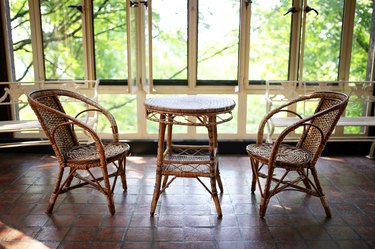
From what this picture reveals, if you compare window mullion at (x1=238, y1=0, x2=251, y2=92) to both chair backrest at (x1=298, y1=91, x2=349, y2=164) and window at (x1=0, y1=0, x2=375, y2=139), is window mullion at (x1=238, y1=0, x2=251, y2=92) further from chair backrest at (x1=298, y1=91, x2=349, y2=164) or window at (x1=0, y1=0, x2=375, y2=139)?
chair backrest at (x1=298, y1=91, x2=349, y2=164)

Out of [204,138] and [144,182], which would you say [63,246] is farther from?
[204,138]

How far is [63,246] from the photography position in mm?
2266

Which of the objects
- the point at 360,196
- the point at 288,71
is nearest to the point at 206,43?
the point at 288,71

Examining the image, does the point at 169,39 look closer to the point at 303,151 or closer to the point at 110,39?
the point at 110,39

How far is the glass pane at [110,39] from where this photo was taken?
397 cm

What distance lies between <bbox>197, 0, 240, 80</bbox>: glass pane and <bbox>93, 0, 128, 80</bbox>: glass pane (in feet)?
2.76

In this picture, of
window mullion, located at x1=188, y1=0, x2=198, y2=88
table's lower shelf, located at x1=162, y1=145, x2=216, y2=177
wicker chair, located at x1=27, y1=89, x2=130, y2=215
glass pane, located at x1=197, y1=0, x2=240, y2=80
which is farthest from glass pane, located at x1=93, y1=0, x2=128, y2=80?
table's lower shelf, located at x1=162, y1=145, x2=216, y2=177

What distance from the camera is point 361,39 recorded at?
13.4 ft

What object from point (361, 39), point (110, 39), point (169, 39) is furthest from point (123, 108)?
point (361, 39)

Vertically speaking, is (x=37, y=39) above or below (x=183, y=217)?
above

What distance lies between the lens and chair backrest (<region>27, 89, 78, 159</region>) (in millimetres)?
2531

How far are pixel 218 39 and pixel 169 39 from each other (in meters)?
0.54

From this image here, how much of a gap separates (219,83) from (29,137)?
2.23m

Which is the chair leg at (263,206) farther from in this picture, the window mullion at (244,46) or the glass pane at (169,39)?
the glass pane at (169,39)
